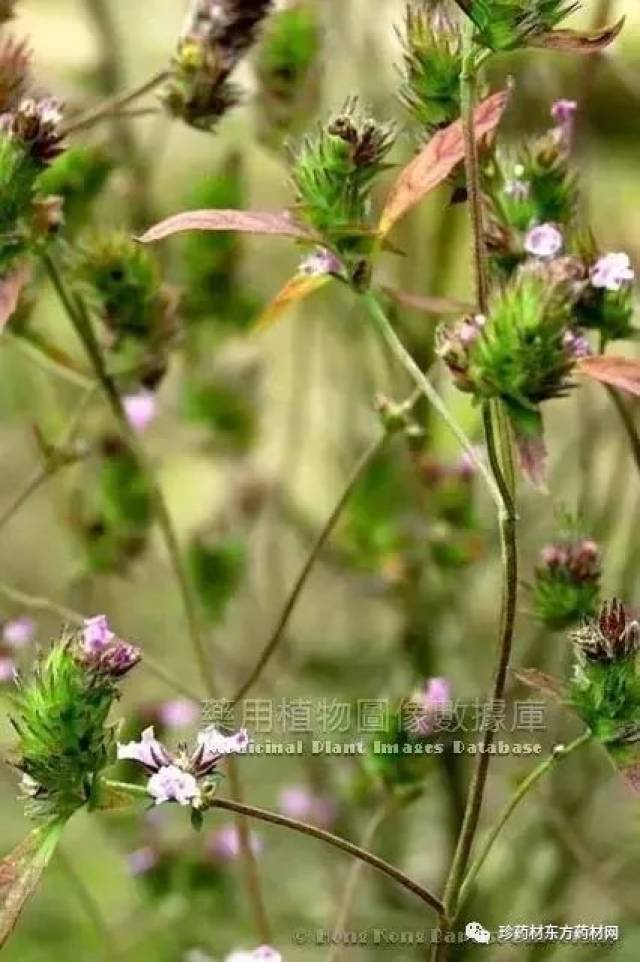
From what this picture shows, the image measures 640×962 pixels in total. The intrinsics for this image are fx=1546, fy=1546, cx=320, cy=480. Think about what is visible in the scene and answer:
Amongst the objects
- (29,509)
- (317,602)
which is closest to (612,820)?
(317,602)

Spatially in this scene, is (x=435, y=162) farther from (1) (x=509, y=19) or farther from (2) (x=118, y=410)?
(2) (x=118, y=410)

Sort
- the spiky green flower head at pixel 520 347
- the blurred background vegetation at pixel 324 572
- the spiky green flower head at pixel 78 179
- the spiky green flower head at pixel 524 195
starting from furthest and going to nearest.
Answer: the blurred background vegetation at pixel 324 572, the spiky green flower head at pixel 78 179, the spiky green flower head at pixel 524 195, the spiky green flower head at pixel 520 347

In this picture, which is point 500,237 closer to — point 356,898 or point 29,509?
point 356,898

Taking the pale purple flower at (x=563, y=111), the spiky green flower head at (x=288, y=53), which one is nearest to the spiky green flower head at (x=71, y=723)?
the pale purple flower at (x=563, y=111)

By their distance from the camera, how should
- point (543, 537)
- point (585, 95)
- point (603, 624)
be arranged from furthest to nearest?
point (543, 537), point (585, 95), point (603, 624)

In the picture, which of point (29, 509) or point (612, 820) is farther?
point (29, 509)

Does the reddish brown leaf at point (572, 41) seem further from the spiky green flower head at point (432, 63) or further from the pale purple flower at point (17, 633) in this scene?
the pale purple flower at point (17, 633)

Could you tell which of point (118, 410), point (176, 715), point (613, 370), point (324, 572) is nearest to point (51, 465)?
point (118, 410)
